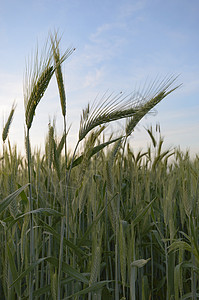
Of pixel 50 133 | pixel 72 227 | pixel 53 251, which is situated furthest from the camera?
pixel 53 251

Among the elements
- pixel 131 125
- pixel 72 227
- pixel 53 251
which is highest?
pixel 131 125

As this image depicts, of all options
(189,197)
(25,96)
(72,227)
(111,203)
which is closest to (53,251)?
(72,227)

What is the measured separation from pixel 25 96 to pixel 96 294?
0.69 m

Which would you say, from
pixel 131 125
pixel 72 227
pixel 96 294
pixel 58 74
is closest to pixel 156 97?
pixel 131 125

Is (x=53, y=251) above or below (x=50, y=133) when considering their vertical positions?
below

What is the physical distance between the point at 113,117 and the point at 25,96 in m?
0.28

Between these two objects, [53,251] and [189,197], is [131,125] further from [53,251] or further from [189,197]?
[53,251]

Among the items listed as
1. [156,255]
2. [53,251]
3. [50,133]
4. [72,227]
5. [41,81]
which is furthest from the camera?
[156,255]

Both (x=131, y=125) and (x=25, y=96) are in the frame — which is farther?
(x=131, y=125)

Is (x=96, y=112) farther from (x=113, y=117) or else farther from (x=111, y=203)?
(x=111, y=203)

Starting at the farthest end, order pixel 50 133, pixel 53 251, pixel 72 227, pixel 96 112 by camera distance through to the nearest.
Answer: pixel 53 251 < pixel 50 133 < pixel 72 227 < pixel 96 112

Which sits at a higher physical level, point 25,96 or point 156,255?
point 25,96

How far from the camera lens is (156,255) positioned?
6.16 ft

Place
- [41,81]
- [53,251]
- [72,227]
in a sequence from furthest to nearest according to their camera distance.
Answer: [53,251] → [72,227] → [41,81]
